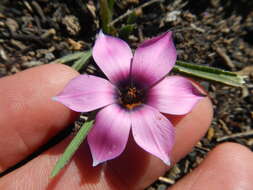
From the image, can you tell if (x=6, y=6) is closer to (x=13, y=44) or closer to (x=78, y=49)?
(x=13, y=44)

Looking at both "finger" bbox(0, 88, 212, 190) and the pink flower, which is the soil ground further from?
the pink flower

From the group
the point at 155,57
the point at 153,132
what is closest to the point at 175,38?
the point at 155,57

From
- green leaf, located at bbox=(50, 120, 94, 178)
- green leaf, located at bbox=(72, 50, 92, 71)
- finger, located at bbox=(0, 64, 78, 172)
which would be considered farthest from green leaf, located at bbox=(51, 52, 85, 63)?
green leaf, located at bbox=(50, 120, 94, 178)

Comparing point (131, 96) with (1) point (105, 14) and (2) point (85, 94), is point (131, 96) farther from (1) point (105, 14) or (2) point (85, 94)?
(1) point (105, 14)

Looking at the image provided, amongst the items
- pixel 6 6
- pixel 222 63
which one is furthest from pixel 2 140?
pixel 222 63

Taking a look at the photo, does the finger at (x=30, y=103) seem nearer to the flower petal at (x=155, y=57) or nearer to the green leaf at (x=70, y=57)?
the green leaf at (x=70, y=57)

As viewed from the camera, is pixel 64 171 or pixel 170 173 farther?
pixel 170 173

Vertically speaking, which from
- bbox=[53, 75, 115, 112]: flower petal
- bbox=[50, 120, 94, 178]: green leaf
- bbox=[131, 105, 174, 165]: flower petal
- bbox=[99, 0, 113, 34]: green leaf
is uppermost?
bbox=[99, 0, 113, 34]: green leaf
